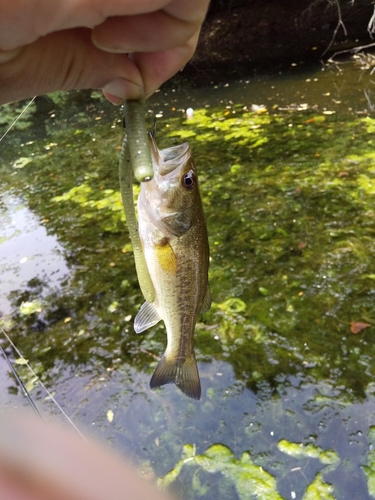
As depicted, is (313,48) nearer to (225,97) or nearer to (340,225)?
(225,97)

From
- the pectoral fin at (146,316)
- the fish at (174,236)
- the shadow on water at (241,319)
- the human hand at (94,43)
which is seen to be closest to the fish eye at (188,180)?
the fish at (174,236)

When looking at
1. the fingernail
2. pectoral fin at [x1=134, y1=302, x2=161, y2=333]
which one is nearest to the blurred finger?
the fingernail

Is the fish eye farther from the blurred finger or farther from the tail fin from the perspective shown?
the tail fin

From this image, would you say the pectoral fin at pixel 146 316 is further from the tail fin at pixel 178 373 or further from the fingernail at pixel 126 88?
the fingernail at pixel 126 88

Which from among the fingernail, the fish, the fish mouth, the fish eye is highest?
the fingernail

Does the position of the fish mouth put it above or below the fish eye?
above

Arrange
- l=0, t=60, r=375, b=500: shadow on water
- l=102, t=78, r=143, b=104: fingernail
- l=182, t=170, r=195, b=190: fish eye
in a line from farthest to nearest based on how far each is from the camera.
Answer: l=0, t=60, r=375, b=500: shadow on water → l=182, t=170, r=195, b=190: fish eye → l=102, t=78, r=143, b=104: fingernail

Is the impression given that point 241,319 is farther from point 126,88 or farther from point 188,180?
point 126,88
